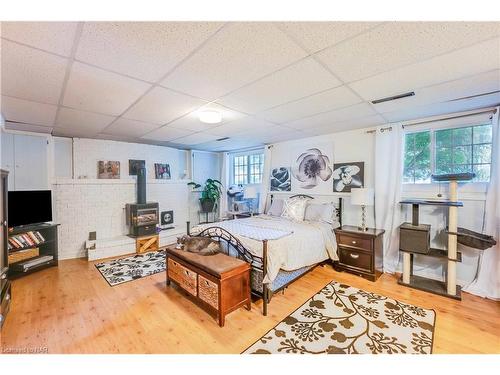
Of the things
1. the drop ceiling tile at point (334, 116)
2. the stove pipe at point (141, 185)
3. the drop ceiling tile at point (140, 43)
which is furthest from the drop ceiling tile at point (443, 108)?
the stove pipe at point (141, 185)

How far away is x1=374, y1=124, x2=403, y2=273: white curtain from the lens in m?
3.34

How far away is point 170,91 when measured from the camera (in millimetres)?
2150

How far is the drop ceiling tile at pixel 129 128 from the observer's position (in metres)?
3.25

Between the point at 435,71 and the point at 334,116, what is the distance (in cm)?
133

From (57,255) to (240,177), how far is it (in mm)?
4166

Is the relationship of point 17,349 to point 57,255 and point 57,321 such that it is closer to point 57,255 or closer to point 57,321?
point 57,321

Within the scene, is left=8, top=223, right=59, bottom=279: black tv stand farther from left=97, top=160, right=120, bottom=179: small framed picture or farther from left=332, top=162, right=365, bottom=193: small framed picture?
left=332, top=162, right=365, bottom=193: small framed picture

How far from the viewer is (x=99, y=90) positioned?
2100 millimetres

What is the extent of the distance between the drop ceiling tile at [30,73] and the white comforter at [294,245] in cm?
236

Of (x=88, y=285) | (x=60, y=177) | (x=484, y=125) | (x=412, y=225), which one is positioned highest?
(x=484, y=125)

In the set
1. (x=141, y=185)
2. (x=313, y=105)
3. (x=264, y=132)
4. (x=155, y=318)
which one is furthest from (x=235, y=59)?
(x=141, y=185)

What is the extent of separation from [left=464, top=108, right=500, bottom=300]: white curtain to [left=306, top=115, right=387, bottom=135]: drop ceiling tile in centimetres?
126

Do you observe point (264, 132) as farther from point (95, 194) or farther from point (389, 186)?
point (95, 194)
